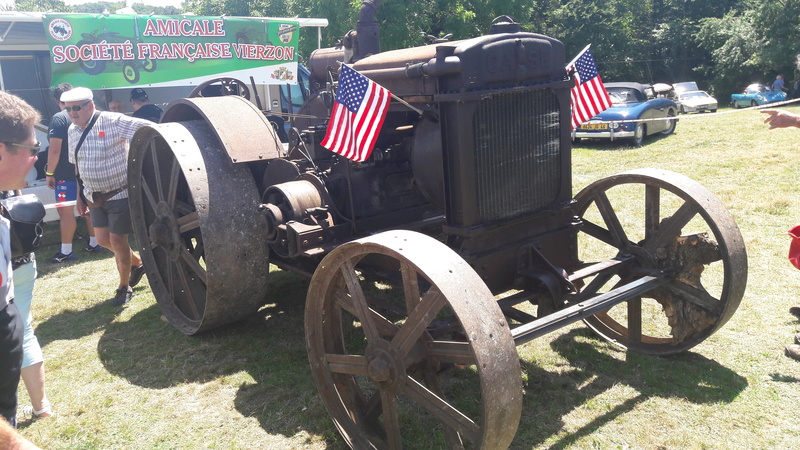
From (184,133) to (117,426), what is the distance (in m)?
1.90

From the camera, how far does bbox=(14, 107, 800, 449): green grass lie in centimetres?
324

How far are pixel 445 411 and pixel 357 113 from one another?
1647mm

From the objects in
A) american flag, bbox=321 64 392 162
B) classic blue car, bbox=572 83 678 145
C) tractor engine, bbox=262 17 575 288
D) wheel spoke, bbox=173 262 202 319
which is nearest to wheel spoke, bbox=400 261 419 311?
tractor engine, bbox=262 17 575 288

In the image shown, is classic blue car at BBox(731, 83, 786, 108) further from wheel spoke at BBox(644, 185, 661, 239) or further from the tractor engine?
the tractor engine

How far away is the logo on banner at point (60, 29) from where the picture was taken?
8.27 meters

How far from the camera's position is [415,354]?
2891 mm

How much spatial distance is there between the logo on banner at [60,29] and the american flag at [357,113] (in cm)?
651

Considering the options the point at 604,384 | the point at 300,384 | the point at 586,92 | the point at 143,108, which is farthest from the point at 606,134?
the point at 300,384

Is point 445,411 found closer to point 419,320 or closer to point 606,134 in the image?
point 419,320

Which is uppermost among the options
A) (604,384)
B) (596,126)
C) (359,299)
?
(596,126)

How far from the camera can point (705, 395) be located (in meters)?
3.44

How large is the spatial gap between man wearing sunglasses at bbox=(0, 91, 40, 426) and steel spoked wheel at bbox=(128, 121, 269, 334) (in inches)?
66.1

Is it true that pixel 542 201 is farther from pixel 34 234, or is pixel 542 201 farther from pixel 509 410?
pixel 34 234

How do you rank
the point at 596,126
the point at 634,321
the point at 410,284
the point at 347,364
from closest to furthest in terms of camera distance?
the point at 410,284 → the point at 347,364 → the point at 634,321 → the point at 596,126
